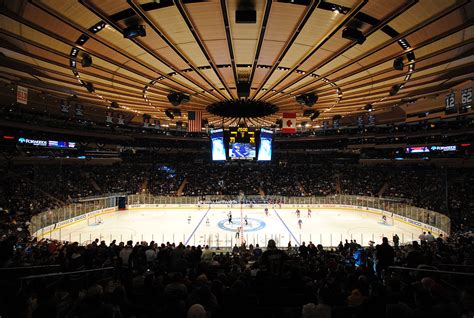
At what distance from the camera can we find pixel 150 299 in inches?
191

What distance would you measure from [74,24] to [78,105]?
40.4ft

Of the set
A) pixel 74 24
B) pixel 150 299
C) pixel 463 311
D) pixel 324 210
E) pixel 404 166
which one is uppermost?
pixel 74 24

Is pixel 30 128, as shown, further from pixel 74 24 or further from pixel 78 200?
pixel 74 24

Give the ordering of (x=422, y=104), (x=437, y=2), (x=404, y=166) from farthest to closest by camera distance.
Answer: (x=404, y=166)
(x=422, y=104)
(x=437, y=2)

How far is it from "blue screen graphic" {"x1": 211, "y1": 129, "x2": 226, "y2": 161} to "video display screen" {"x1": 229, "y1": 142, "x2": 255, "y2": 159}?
1.80ft

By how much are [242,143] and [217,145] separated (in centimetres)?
158

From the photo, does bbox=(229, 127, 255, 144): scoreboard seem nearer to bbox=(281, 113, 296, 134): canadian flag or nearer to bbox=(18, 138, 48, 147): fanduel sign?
bbox=(281, 113, 296, 134): canadian flag

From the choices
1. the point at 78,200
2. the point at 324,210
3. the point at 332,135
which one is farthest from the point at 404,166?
the point at 78,200

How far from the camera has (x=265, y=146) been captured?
1489 cm

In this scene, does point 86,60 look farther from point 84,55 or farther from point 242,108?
point 242,108

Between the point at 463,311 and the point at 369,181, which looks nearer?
the point at 463,311

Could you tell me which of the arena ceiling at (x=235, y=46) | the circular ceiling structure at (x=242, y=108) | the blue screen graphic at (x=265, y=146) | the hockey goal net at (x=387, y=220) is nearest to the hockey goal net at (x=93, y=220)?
the arena ceiling at (x=235, y=46)

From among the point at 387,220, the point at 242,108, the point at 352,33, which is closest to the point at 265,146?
the point at 242,108

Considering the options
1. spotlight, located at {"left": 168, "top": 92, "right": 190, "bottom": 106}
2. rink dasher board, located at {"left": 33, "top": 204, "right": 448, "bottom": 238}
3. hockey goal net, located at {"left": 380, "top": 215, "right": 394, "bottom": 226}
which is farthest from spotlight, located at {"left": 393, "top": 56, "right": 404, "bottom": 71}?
hockey goal net, located at {"left": 380, "top": 215, "right": 394, "bottom": 226}
